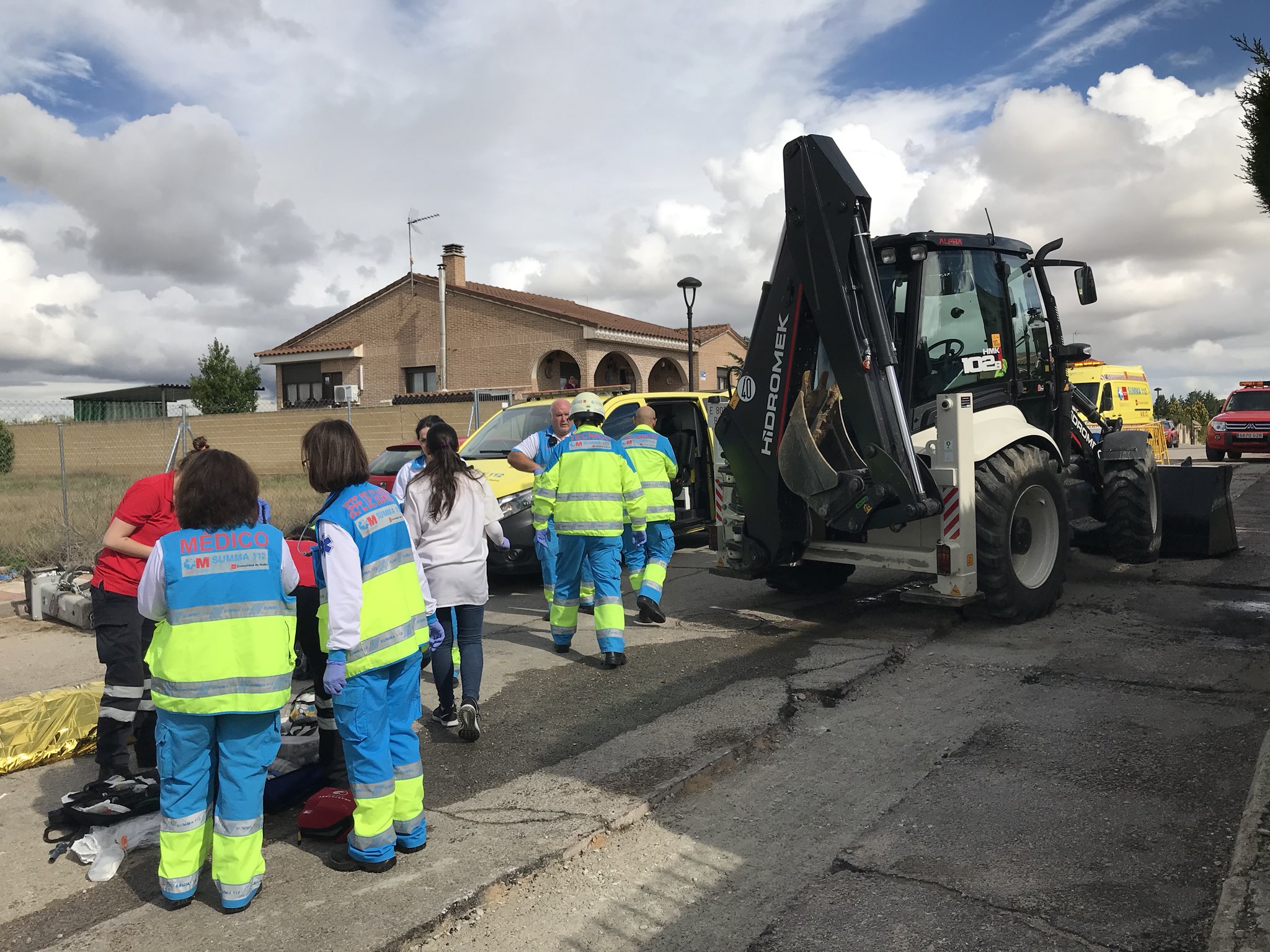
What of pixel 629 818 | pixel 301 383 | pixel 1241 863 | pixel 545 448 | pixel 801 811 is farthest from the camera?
pixel 301 383

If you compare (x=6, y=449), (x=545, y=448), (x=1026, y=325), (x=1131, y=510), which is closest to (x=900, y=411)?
(x=1026, y=325)

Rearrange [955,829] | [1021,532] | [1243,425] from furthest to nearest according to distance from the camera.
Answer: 1. [1243,425]
2. [1021,532]
3. [955,829]

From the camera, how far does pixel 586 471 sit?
641 cm

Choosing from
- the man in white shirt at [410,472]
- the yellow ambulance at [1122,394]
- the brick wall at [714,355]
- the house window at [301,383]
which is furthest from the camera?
the house window at [301,383]

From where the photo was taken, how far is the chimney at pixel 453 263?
111ft

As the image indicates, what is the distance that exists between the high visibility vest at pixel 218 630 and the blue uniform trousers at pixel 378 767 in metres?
0.32

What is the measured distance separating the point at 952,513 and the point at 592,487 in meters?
2.51

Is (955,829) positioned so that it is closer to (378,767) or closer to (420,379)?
(378,767)

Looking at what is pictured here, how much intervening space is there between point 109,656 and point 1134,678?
5733mm

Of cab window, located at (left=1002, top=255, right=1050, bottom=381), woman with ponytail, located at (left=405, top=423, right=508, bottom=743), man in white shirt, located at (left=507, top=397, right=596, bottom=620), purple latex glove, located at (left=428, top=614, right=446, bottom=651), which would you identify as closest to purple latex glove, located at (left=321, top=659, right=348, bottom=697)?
purple latex glove, located at (left=428, top=614, right=446, bottom=651)

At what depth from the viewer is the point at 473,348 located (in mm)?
33062

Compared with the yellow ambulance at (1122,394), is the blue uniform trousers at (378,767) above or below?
below

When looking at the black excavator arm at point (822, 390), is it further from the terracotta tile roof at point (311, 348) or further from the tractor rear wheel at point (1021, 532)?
the terracotta tile roof at point (311, 348)

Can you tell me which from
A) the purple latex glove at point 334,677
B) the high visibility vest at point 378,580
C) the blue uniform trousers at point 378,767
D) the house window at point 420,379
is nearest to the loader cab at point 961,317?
the high visibility vest at point 378,580
